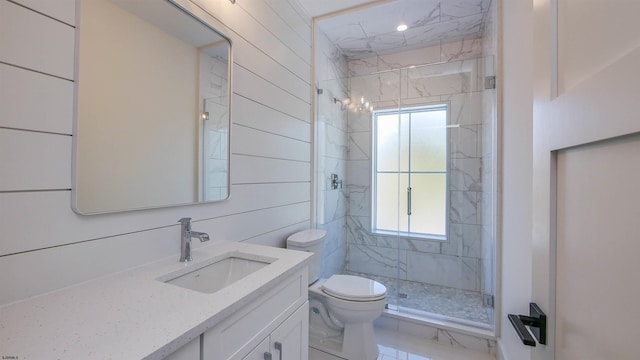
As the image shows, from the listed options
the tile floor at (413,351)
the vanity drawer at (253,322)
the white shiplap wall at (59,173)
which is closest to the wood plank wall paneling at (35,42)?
the white shiplap wall at (59,173)

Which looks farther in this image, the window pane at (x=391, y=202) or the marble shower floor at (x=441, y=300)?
the window pane at (x=391, y=202)

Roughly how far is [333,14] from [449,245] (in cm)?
248

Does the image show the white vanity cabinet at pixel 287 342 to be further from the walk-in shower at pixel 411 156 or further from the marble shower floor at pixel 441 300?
the marble shower floor at pixel 441 300

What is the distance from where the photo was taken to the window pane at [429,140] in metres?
2.69

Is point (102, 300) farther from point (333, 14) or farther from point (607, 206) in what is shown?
point (333, 14)

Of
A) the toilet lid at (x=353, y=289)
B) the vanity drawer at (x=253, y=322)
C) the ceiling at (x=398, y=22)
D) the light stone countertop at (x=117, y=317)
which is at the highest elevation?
the ceiling at (x=398, y=22)

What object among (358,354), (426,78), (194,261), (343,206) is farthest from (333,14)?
(358,354)

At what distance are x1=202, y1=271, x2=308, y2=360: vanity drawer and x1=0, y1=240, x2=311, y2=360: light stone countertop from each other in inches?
1.8

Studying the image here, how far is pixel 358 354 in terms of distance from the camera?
180cm

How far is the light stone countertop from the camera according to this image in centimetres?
53

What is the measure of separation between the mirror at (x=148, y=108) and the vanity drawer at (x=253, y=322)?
58 cm

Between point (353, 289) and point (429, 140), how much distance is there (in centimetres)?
173

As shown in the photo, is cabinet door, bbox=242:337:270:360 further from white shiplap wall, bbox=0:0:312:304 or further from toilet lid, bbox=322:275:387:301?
toilet lid, bbox=322:275:387:301

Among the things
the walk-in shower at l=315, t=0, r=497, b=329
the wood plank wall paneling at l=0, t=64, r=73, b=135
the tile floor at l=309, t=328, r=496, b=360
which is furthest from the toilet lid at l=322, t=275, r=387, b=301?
the wood plank wall paneling at l=0, t=64, r=73, b=135
